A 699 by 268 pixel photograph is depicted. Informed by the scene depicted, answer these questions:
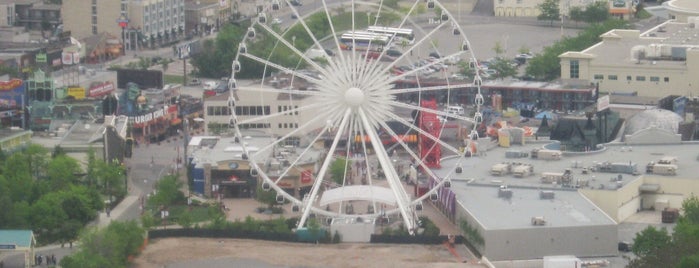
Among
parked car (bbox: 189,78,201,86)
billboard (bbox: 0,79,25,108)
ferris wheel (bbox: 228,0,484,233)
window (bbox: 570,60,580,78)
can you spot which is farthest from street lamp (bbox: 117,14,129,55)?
window (bbox: 570,60,580,78)

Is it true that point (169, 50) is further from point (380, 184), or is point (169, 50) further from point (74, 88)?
point (380, 184)

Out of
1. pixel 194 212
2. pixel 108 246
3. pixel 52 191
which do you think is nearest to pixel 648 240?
pixel 108 246

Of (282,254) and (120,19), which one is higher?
(120,19)

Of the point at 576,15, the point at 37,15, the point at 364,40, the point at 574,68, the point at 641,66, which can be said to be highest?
the point at 37,15

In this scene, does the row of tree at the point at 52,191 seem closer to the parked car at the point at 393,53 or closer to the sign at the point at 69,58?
the sign at the point at 69,58

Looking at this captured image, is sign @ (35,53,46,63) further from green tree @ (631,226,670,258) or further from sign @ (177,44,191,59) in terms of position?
green tree @ (631,226,670,258)

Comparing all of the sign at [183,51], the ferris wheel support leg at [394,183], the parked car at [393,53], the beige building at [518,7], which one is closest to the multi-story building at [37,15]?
the sign at [183,51]

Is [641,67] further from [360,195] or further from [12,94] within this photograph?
[360,195]
